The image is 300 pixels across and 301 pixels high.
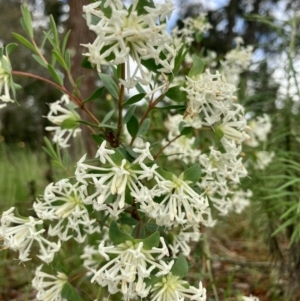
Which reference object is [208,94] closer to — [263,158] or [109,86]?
[109,86]

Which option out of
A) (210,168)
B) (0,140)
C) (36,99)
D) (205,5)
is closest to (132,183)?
(210,168)

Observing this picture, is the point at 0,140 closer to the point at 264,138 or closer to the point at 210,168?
the point at 264,138

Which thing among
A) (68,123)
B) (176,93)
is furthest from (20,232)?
(176,93)

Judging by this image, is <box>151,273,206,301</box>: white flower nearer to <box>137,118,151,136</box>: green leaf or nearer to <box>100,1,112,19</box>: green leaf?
<box>137,118,151,136</box>: green leaf

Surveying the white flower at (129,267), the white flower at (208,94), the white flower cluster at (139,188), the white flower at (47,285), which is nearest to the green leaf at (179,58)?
the white flower at (208,94)

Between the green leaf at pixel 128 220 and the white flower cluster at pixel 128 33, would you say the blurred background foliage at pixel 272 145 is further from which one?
the white flower cluster at pixel 128 33

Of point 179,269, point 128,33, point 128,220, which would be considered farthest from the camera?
point 128,220

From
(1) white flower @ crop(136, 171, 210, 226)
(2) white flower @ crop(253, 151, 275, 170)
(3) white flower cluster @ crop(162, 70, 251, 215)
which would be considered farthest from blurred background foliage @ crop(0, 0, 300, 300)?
(1) white flower @ crop(136, 171, 210, 226)
